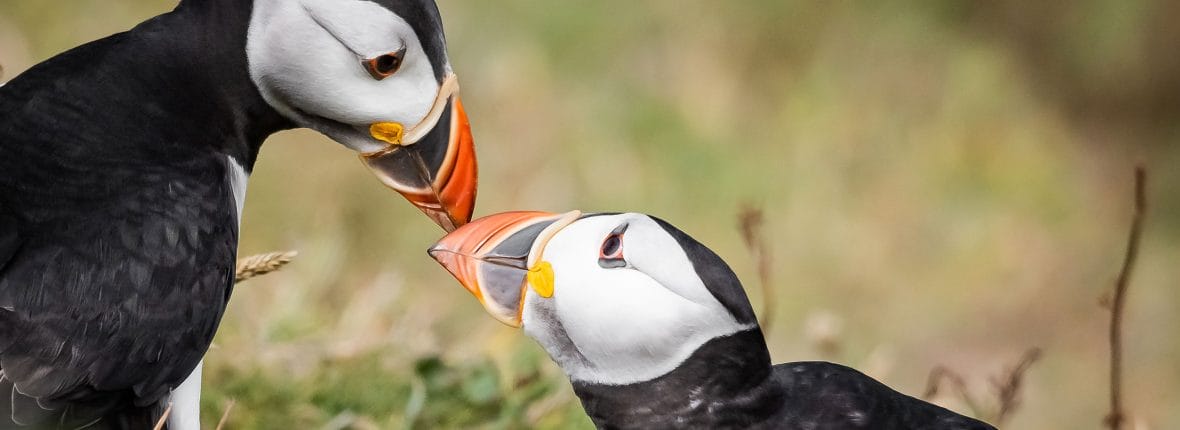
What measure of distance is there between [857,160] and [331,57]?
3.29m

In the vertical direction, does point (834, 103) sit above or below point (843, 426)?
above

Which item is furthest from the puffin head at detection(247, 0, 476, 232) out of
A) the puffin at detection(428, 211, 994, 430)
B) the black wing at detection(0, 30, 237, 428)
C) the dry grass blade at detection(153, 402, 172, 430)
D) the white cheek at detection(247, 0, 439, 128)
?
the dry grass blade at detection(153, 402, 172, 430)

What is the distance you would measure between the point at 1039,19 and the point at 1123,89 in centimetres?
40

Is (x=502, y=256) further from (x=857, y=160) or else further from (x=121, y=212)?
(x=857, y=160)

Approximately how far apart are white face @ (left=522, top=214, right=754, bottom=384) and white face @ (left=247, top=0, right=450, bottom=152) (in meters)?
0.49

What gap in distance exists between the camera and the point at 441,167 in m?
2.82

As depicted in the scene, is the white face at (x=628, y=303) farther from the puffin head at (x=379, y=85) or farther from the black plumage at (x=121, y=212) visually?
the black plumage at (x=121, y=212)

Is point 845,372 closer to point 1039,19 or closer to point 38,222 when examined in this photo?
point 38,222

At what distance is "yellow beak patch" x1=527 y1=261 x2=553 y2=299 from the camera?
2412 millimetres

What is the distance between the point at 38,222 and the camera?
2.42 metres

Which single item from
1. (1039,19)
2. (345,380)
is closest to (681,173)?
(1039,19)

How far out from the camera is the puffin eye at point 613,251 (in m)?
2.35

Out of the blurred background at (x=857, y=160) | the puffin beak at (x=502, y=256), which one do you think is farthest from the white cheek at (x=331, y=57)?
the blurred background at (x=857, y=160)

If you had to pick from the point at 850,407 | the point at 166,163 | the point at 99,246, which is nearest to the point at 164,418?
the point at 99,246
